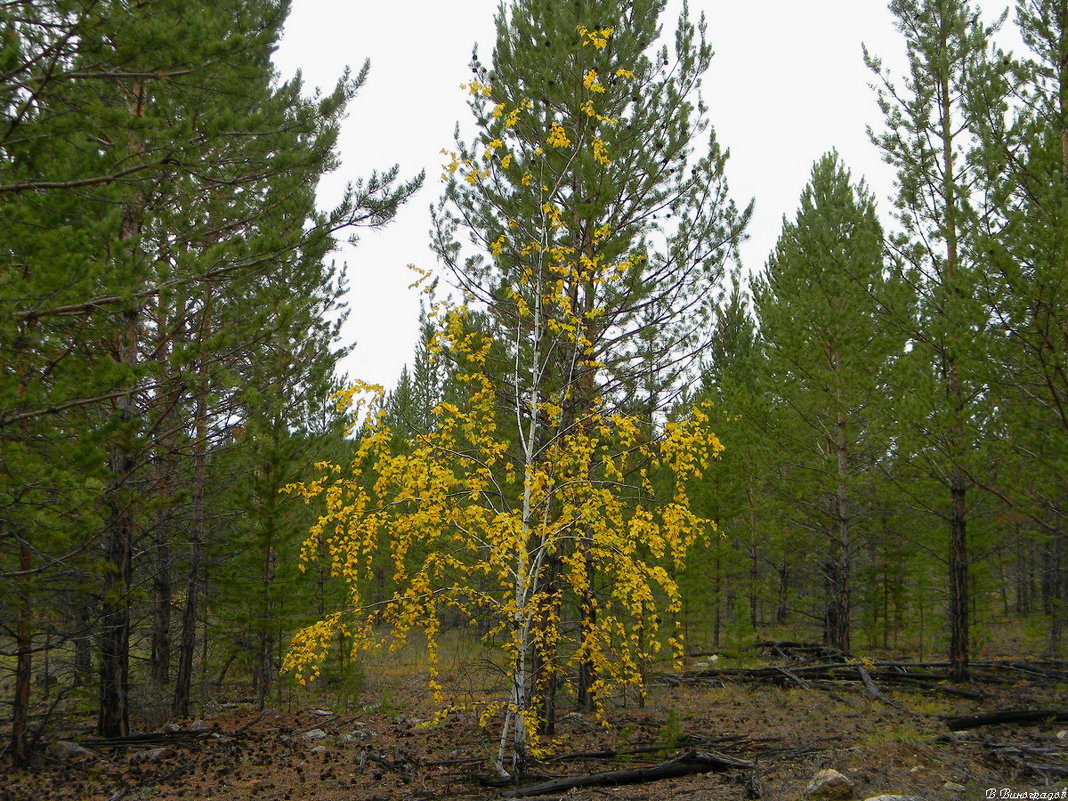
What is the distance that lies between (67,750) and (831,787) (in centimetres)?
834

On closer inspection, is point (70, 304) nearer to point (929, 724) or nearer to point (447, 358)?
point (447, 358)

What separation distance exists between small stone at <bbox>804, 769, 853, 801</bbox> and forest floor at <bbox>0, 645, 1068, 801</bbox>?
0.48 ft

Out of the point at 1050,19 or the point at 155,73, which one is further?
the point at 1050,19

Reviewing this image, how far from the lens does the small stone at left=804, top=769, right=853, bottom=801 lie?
5.05 meters

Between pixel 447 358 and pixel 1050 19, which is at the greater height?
pixel 1050 19


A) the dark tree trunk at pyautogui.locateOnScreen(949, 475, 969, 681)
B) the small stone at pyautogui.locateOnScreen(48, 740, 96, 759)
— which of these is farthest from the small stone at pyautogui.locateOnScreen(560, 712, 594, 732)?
the dark tree trunk at pyautogui.locateOnScreen(949, 475, 969, 681)

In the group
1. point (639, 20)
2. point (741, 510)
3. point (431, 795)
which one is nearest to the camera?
point (431, 795)

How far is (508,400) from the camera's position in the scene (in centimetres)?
905

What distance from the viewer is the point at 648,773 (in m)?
6.46

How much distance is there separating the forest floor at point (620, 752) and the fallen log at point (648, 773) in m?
0.09

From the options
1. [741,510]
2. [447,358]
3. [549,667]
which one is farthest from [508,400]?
[741,510]

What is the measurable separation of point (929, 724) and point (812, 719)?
4.91ft

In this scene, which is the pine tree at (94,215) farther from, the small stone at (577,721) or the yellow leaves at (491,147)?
the small stone at (577,721)

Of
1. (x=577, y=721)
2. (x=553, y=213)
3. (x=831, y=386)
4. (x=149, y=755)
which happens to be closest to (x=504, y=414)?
(x=553, y=213)
